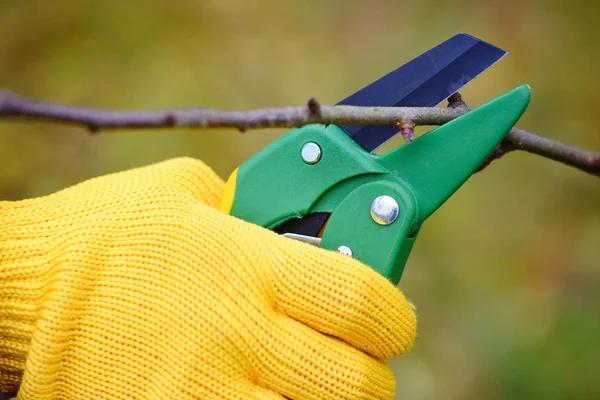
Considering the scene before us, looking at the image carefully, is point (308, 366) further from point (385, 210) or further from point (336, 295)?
point (385, 210)

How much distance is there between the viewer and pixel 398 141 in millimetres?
1428

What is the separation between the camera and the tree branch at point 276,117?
1.23 feet

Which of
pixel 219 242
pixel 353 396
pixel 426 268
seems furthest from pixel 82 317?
pixel 426 268

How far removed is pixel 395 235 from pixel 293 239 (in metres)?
0.11

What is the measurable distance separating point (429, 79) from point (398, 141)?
2.57 feet

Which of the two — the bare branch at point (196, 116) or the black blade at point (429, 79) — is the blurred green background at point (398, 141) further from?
the bare branch at point (196, 116)

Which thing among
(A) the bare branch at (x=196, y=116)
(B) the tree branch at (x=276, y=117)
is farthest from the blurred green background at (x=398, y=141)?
(A) the bare branch at (x=196, y=116)

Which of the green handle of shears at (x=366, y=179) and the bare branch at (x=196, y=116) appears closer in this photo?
the bare branch at (x=196, y=116)

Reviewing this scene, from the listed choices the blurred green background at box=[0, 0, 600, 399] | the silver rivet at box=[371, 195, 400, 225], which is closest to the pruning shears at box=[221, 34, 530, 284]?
the silver rivet at box=[371, 195, 400, 225]

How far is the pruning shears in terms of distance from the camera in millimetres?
608

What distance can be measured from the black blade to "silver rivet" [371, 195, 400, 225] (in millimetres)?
75

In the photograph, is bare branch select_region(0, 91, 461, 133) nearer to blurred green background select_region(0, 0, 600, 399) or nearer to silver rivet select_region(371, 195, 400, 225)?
silver rivet select_region(371, 195, 400, 225)

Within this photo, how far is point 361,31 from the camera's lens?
1.48 meters

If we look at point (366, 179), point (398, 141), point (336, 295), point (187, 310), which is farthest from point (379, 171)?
point (398, 141)
